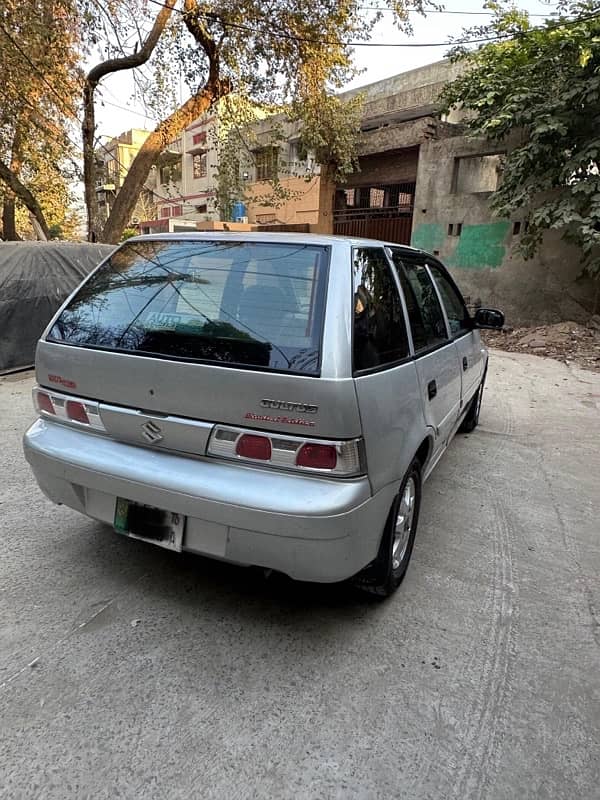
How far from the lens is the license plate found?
2.04 metres

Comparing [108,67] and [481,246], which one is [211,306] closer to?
[108,67]

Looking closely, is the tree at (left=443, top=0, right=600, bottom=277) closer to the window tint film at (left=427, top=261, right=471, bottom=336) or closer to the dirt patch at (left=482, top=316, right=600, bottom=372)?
the dirt patch at (left=482, top=316, right=600, bottom=372)

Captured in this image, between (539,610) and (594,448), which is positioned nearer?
(539,610)

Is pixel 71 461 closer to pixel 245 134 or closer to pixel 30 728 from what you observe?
pixel 30 728

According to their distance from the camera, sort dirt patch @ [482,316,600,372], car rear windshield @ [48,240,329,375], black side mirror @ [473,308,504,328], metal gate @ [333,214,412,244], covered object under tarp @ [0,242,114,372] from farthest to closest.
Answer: metal gate @ [333,214,412,244] → dirt patch @ [482,316,600,372] → covered object under tarp @ [0,242,114,372] → black side mirror @ [473,308,504,328] → car rear windshield @ [48,240,329,375]

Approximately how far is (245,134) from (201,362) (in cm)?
1316

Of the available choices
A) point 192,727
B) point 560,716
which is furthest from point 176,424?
point 560,716

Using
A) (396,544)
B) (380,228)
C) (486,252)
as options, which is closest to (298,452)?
(396,544)

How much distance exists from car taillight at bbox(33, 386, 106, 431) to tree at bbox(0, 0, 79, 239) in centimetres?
880

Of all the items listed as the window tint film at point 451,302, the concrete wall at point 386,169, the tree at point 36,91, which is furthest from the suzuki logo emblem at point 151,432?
the concrete wall at point 386,169

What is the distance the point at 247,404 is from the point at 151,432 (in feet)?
1.52

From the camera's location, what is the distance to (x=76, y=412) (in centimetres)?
228

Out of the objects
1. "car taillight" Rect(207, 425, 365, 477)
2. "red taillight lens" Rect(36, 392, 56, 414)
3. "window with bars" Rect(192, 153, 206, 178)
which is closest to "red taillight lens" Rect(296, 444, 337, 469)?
"car taillight" Rect(207, 425, 365, 477)

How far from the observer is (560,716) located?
181cm
